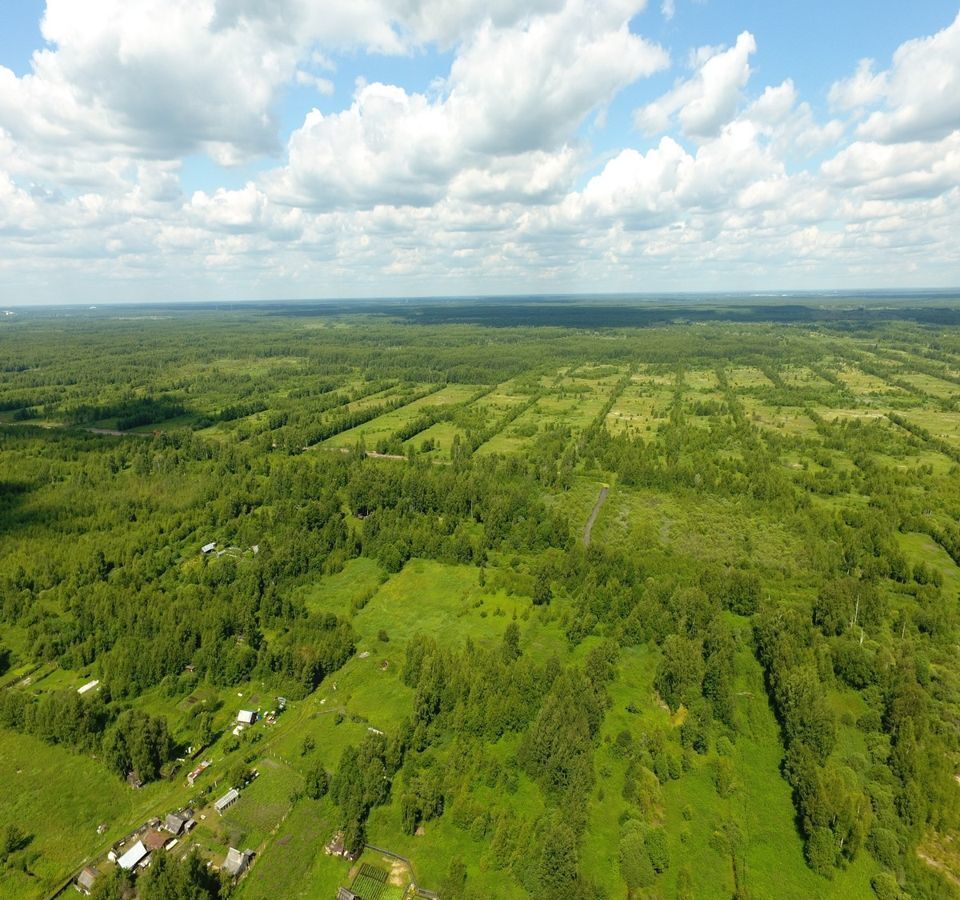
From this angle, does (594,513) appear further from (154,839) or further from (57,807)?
(57,807)

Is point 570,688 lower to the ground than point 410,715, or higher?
higher

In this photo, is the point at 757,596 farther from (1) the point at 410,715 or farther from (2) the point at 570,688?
(1) the point at 410,715

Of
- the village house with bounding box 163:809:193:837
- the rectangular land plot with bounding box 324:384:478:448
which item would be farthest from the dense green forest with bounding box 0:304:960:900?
the rectangular land plot with bounding box 324:384:478:448

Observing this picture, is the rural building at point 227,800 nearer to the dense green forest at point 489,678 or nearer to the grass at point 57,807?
the dense green forest at point 489,678

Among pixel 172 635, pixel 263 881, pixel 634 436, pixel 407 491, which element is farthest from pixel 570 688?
pixel 634 436

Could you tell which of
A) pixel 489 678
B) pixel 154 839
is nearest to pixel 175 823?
pixel 154 839

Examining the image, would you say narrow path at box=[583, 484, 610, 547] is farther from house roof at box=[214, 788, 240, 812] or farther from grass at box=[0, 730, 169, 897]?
grass at box=[0, 730, 169, 897]

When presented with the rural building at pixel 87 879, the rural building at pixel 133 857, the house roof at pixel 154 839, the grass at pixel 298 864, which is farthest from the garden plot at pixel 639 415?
the rural building at pixel 87 879
